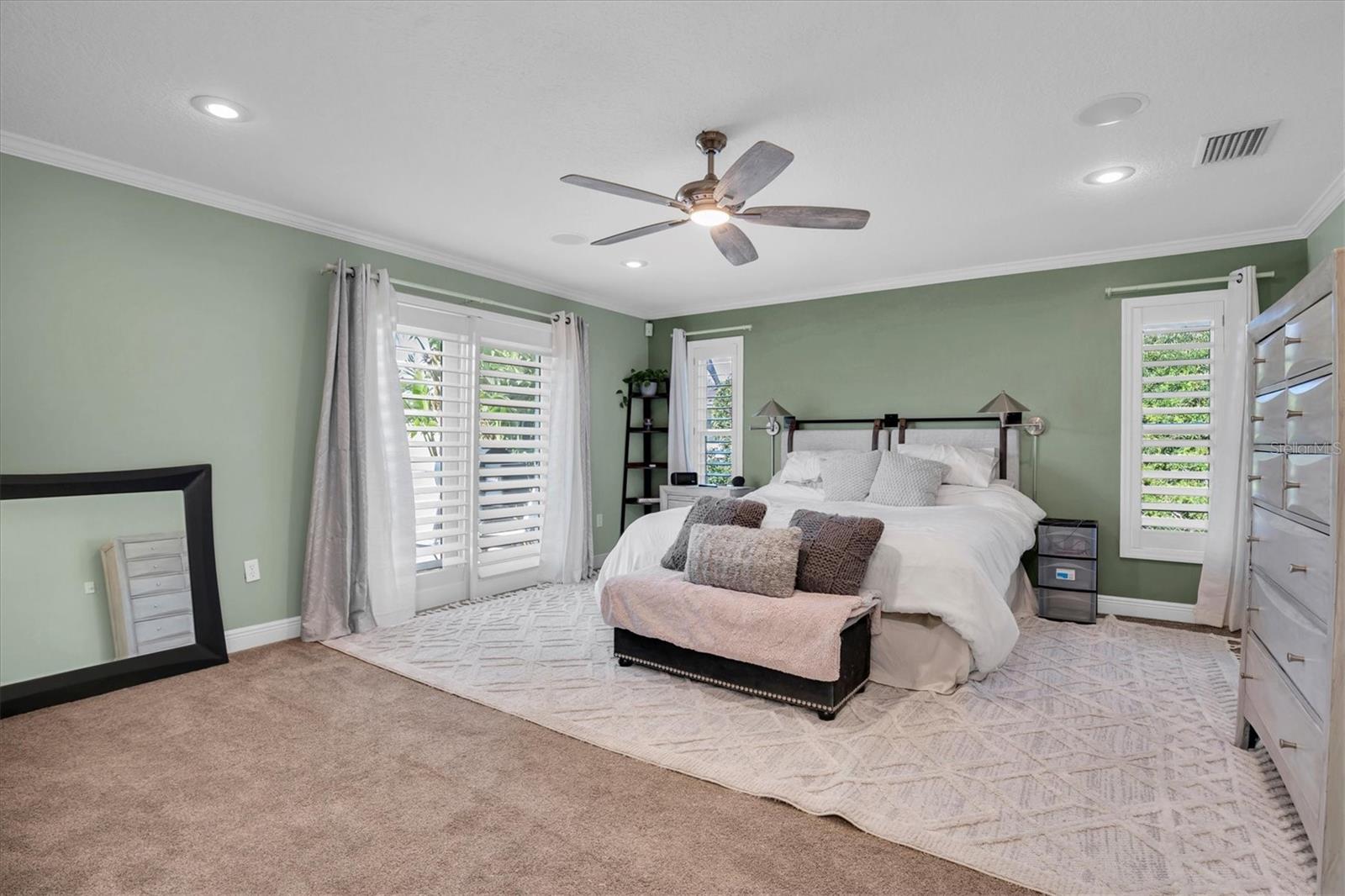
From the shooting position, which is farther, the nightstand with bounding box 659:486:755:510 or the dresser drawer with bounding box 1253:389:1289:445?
the nightstand with bounding box 659:486:755:510

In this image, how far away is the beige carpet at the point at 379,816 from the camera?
185 cm

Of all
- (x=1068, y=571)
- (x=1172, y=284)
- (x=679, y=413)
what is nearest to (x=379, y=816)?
(x=1068, y=571)

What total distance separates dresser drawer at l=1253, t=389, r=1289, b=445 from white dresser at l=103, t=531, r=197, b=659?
4809 mm

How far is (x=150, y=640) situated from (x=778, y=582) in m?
3.18

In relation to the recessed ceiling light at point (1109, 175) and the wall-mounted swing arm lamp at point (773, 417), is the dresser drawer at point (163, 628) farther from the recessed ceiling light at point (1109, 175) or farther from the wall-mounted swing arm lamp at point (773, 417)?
the recessed ceiling light at point (1109, 175)

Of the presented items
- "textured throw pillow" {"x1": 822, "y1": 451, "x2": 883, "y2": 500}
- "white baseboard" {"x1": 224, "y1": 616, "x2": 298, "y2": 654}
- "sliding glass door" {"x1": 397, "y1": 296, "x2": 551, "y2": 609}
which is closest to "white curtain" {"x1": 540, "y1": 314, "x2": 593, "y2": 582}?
"sliding glass door" {"x1": 397, "y1": 296, "x2": 551, "y2": 609}

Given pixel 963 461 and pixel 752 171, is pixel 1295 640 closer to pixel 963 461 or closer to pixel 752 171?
pixel 752 171

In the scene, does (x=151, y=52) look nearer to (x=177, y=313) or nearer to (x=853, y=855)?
(x=177, y=313)

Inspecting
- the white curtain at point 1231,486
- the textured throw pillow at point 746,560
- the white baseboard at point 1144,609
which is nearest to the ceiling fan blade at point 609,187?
the textured throw pillow at point 746,560

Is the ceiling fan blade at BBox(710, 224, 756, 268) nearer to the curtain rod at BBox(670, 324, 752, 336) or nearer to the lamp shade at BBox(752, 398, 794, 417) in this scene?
the lamp shade at BBox(752, 398, 794, 417)

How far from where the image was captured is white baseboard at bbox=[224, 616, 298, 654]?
12.3 ft

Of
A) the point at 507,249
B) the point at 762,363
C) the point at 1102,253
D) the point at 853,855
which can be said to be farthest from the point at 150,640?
the point at 1102,253

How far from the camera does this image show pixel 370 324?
4.23 m

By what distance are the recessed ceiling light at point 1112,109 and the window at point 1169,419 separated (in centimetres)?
231
